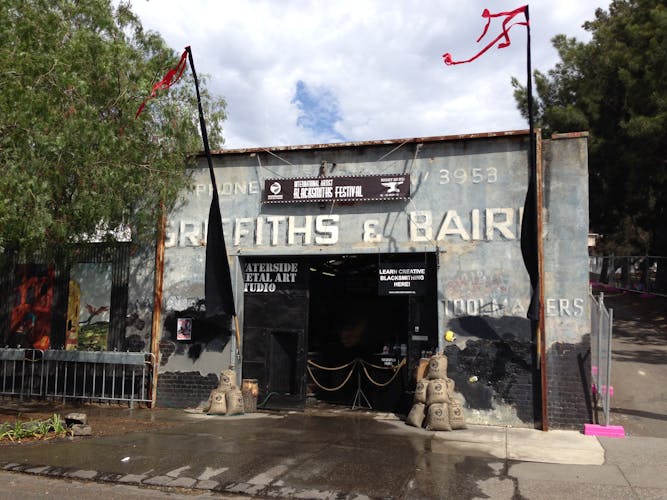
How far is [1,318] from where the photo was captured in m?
14.4

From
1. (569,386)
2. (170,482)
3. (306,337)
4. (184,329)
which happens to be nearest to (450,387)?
(569,386)

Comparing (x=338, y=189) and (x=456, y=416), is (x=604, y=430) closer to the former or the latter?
(x=456, y=416)

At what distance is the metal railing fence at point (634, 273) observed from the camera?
80.0ft

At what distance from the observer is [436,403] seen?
10320mm

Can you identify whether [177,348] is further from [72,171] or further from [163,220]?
[72,171]

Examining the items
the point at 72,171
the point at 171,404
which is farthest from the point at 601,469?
the point at 72,171

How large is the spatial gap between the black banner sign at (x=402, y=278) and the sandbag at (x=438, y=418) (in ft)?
8.08

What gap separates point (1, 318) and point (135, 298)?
403cm

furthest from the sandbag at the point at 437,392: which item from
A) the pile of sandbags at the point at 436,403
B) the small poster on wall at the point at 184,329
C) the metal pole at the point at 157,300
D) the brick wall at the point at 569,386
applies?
the metal pole at the point at 157,300

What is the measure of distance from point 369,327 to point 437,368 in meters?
9.33

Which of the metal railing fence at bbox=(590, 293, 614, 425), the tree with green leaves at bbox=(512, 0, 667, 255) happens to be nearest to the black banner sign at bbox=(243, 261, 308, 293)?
the metal railing fence at bbox=(590, 293, 614, 425)

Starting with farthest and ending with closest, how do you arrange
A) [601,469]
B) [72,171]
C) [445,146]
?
[445,146], [72,171], [601,469]

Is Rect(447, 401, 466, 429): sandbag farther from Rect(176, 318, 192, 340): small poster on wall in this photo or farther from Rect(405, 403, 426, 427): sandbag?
Rect(176, 318, 192, 340): small poster on wall

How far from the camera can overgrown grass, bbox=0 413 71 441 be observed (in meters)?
9.07
